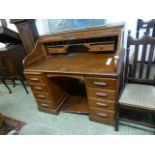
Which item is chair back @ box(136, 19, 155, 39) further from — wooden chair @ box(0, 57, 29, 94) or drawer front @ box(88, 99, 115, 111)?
wooden chair @ box(0, 57, 29, 94)

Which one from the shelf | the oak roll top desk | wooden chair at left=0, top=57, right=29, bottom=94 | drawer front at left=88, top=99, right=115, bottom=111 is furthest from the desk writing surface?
wooden chair at left=0, top=57, right=29, bottom=94

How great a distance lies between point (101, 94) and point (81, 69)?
351mm

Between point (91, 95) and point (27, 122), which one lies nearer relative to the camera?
point (91, 95)

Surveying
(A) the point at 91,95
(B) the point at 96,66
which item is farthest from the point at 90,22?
(A) the point at 91,95

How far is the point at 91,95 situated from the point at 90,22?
55.1 inches

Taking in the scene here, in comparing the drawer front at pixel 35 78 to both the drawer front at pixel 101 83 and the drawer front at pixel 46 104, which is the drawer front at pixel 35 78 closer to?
the drawer front at pixel 46 104

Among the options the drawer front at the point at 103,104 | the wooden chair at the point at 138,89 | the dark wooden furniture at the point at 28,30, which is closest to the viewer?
the wooden chair at the point at 138,89

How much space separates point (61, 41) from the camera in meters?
1.81

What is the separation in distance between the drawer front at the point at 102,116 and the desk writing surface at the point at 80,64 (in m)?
0.54

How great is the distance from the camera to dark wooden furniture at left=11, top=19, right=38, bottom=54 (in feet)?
5.62

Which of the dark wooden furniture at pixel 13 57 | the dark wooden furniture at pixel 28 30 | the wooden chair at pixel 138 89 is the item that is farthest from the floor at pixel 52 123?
the dark wooden furniture at pixel 28 30

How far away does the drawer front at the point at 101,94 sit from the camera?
1342 millimetres

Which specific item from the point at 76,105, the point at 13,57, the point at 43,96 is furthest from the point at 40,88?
the point at 13,57
